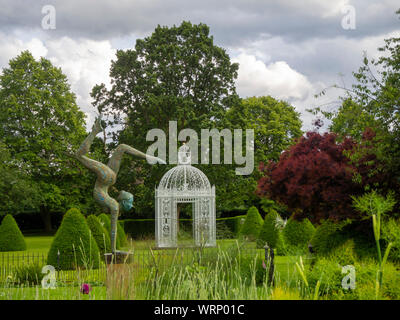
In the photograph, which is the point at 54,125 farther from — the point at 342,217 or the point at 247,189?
A: the point at 342,217

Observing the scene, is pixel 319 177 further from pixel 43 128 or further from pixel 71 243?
pixel 43 128

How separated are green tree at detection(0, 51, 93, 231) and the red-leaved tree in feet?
59.5

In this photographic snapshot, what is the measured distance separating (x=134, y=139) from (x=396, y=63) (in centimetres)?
1616

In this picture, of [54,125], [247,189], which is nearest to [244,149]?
[247,189]

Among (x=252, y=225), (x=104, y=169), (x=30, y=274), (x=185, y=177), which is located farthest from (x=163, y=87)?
(x=30, y=274)

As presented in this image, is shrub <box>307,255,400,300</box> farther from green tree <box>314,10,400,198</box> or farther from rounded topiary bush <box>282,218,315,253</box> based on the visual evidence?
rounded topiary bush <box>282,218,315,253</box>

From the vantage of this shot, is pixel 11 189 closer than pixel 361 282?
No

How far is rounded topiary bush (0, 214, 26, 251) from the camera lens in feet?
59.6

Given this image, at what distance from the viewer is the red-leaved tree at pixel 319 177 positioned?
7.91m

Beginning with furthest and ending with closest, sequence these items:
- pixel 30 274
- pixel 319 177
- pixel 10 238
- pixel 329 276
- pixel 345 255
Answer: pixel 10 238, pixel 30 274, pixel 319 177, pixel 345 255, pixel 329 276

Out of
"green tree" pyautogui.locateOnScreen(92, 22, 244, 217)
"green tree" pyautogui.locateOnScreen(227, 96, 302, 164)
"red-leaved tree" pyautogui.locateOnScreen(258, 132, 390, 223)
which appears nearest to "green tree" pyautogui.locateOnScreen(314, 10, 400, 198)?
"red-leaved tree" pyautogui.locateOnScreen(258, 132, 390, 223)

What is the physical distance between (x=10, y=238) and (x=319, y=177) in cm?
1434

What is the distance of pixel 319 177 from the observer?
8.40 meters

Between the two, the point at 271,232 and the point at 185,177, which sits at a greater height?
the point at 185,177
